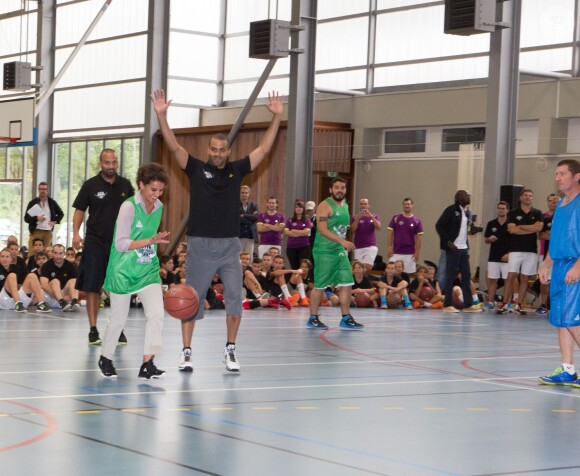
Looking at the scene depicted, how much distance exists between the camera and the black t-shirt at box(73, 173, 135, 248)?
1018 centimetres

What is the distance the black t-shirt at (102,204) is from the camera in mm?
10180

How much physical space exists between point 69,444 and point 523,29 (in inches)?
748

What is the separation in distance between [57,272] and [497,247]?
767 cm

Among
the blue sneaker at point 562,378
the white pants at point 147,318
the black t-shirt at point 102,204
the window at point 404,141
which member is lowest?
the blue sneaker at point 562,378

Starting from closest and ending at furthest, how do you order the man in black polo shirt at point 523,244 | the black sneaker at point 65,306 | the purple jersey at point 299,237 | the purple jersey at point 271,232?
the black sneaker at point 65,306 → the man in black polo shirt at point 523,244 → the purple jersey at point 299,237 → the purple jersey at point 271,232

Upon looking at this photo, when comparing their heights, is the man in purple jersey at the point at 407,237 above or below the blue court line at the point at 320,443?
above

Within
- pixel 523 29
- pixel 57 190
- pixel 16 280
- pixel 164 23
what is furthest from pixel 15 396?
pixel 57 190

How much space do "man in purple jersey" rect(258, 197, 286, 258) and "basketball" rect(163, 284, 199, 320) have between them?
39.0 ft

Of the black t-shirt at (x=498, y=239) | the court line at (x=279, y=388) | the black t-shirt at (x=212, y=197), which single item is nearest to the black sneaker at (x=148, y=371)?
the court line at (x=279, y=388)

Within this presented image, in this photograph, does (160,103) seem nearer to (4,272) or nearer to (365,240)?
(4,272)

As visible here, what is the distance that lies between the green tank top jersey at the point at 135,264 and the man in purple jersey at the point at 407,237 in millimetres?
12045

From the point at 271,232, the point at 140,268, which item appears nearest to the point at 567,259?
the point at 140,268

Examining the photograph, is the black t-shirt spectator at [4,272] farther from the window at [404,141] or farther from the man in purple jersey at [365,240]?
the window at [404,141]

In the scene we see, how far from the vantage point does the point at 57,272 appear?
637 inches
